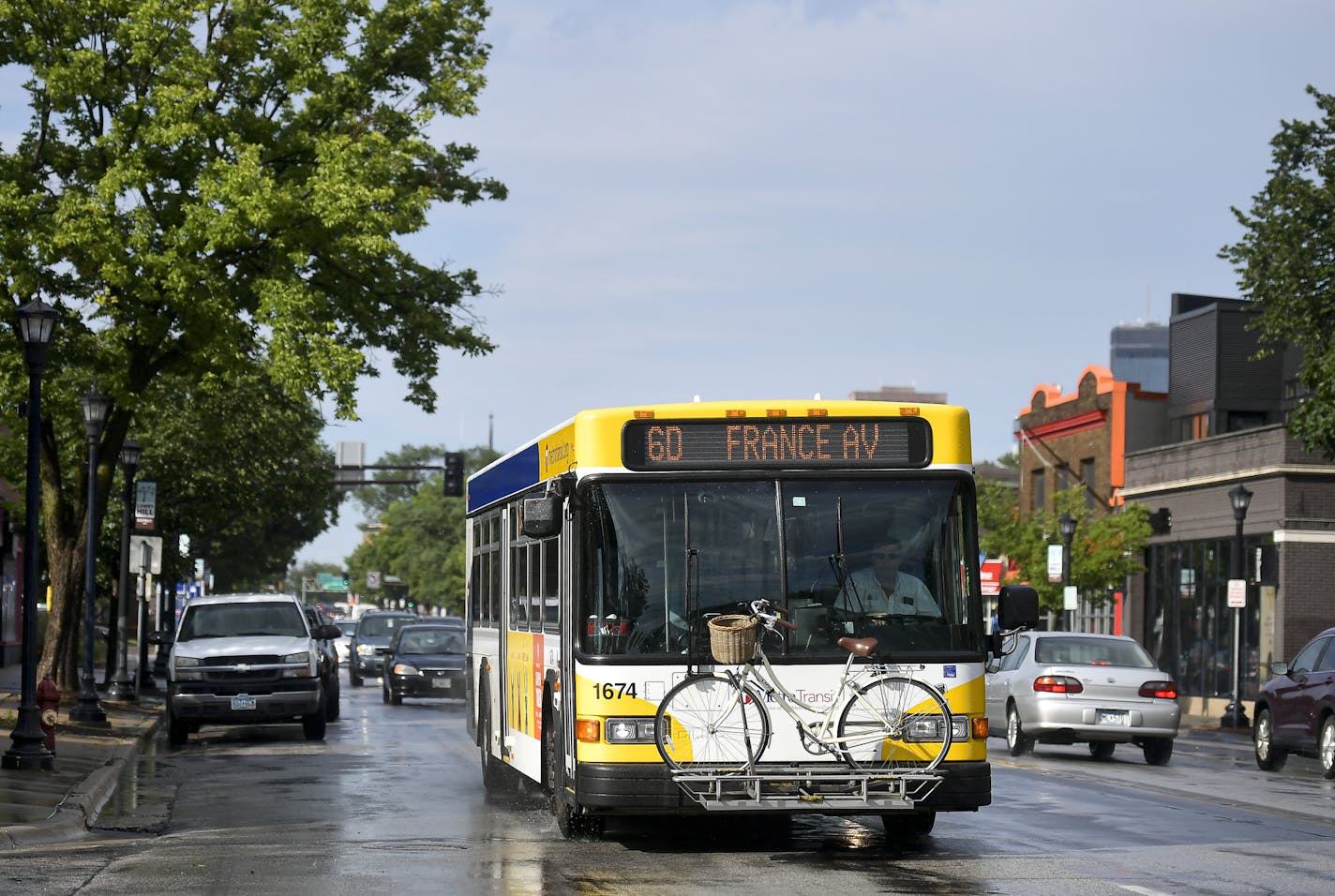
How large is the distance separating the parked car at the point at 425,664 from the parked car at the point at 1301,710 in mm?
Answer: 15878

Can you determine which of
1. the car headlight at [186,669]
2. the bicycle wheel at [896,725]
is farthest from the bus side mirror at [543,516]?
the car headlight at [186,669]

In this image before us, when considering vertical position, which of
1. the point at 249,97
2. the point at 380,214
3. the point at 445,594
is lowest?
the point at 445,594

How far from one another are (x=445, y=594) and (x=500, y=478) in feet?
377

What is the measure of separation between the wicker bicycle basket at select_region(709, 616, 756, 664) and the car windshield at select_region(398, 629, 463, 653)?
25.3m

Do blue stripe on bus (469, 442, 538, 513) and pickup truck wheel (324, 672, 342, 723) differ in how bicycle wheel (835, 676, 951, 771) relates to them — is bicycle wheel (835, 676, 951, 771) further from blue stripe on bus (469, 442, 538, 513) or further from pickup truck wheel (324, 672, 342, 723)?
pickup truck wheel (324, 672, 342, 723)

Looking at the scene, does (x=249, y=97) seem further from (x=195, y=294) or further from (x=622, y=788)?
(x=622, y=788)

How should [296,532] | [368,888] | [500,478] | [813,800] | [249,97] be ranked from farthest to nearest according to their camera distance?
[296,532] < [249,97] < [500,478] < [813,800] < [368,888]

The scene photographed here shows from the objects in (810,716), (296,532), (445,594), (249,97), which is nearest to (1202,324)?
(249,97)

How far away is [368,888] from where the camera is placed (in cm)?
1127

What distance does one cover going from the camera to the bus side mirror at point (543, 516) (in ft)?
42.3

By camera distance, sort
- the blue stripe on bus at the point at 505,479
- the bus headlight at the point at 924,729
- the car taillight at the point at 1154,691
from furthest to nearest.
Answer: the car taillight at the point at 1154,691, the blue stripe on bus at the point at 505,479, the bus headlight at the point at 924,729

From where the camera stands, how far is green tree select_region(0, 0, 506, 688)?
27.3 meters

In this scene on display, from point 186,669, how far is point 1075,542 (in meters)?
28.0

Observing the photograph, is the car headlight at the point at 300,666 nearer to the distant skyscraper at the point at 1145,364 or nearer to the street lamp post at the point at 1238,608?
the street lamp post at the point at 1238,608
